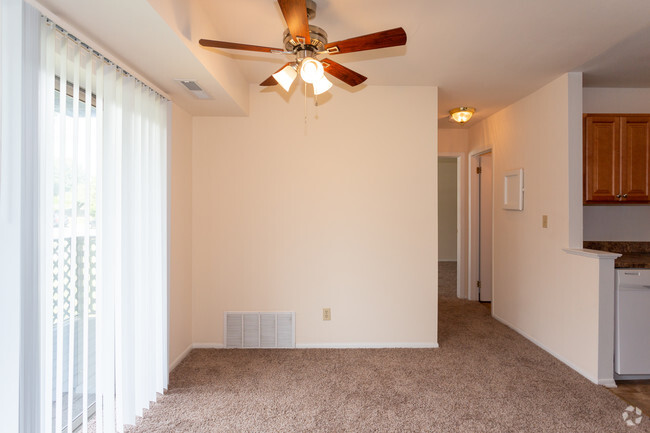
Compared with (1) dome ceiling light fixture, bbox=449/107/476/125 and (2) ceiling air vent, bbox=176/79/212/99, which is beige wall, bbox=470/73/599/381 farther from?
(2) ceiling air vent, bbox=176/79/212/99

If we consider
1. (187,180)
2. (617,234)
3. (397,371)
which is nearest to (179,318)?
(187,180)

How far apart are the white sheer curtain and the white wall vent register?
2.56 ft

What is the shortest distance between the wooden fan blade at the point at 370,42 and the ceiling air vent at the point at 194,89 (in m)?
1.17

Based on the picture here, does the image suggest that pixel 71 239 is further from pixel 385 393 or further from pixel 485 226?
pixel 485 226

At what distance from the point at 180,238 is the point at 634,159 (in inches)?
165

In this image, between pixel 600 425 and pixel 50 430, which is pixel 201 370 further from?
pixel 600 425

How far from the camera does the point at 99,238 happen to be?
1825mm

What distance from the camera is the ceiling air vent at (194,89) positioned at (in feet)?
7.77

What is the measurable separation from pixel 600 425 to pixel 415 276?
1.64m

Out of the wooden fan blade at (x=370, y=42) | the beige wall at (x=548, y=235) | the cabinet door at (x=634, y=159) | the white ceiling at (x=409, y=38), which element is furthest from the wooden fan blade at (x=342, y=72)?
the cabinet door at (x=634, y=159)

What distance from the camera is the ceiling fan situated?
154 centimetres

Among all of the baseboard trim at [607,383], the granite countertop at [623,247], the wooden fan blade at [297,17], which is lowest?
the baseboard trim at [607,383]

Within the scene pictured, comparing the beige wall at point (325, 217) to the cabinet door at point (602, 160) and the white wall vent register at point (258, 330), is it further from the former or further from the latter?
the cabinet door at point (602, 160)

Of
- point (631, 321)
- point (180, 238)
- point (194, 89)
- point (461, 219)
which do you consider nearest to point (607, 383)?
point (631, 321)
